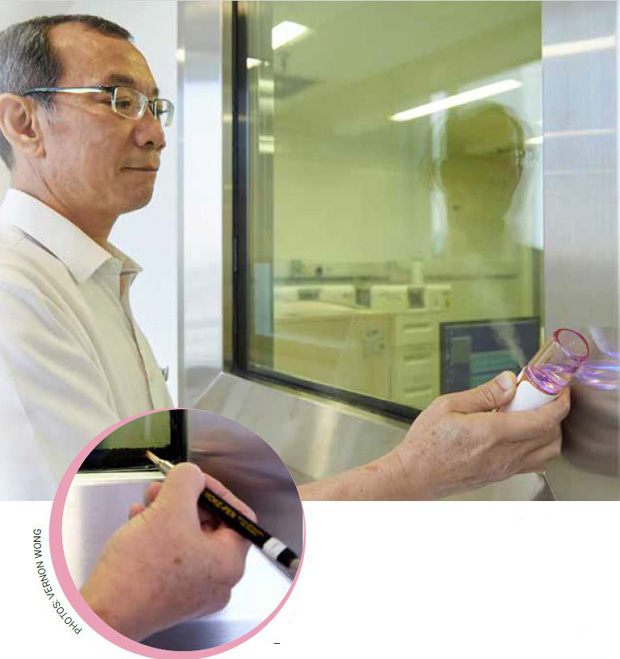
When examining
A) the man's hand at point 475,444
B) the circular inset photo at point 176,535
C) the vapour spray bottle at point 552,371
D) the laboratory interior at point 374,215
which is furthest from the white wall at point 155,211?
the vapour spray bottle at point 552,371

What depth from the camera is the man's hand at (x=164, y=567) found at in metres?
0.44

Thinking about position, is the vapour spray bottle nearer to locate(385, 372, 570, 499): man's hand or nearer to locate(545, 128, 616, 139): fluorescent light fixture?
locate(385, 372, 570, 499): man's hand

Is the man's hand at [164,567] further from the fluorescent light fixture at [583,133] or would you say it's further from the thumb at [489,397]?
the fluorescent light fixture at [583,133]

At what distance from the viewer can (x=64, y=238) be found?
57 cm

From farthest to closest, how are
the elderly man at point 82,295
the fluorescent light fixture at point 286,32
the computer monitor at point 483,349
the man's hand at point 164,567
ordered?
the fluorescent light fixture at point 286,32 → the computer monitor at point 483,349 → the elderly man at point 82,295 → the man's hand at point 164,567

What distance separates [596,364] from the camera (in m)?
0.55

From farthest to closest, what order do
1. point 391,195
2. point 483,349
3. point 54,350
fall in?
point 391,195
point 483,349
point 54,350

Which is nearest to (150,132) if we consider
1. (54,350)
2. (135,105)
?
(135,105)

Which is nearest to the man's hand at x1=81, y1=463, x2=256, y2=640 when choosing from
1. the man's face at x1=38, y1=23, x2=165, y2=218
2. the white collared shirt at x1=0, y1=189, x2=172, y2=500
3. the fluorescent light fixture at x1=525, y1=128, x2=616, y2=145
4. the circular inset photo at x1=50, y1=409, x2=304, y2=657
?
→ the circular inset photo at x1=50, y1=409, x2=304, y2=657

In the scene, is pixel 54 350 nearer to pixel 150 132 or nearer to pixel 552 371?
pixel 150 132

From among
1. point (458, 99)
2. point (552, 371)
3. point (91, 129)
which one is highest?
point (458, 99)

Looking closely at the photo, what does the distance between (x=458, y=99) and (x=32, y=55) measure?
542mm

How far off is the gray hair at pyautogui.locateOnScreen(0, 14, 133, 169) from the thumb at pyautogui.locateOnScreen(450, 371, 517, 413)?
Result: 520mm

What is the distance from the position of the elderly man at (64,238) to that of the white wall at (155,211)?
14mm
